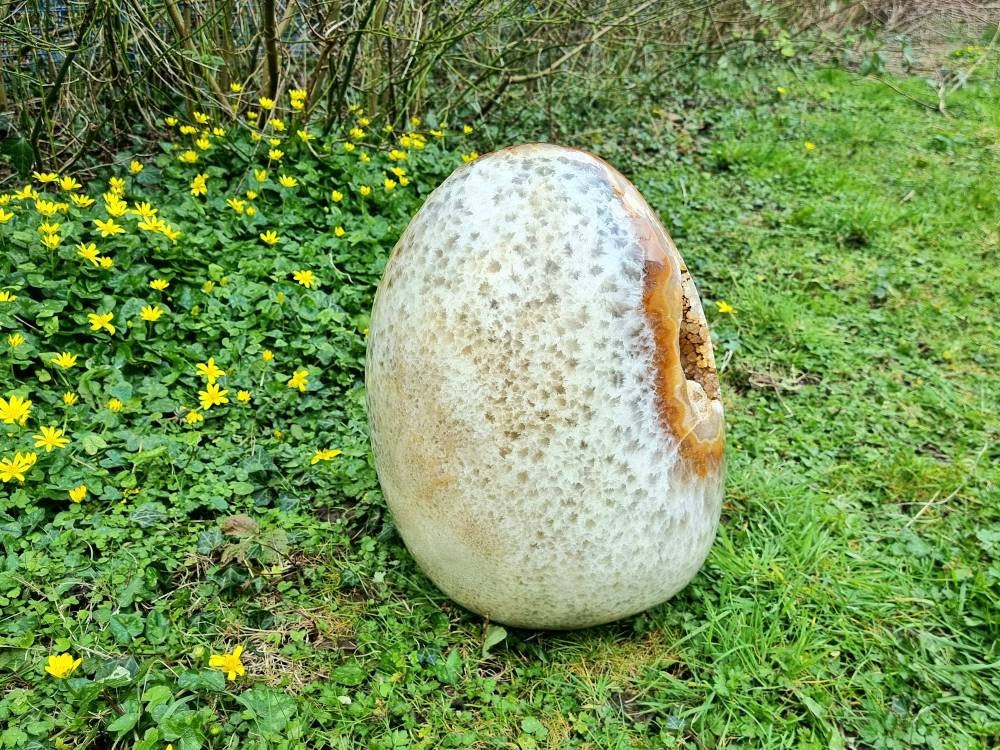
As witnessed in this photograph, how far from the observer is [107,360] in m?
2.90

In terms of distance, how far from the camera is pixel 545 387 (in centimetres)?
193

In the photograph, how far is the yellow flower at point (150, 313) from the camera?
2.95 meters

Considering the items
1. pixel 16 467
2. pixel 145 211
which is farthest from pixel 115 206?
pixel 16 467

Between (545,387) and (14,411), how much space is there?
170 cm

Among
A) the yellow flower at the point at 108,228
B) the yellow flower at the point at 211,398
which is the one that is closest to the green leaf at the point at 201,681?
the yellow flower at the point at 211,398

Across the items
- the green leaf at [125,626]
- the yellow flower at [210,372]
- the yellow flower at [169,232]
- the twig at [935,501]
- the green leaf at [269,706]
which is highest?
the yellow flower at [169,232]

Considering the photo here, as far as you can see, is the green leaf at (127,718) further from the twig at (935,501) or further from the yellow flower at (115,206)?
the twig at (935,501)

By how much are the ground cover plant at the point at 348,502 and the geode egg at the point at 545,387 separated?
0.35 m

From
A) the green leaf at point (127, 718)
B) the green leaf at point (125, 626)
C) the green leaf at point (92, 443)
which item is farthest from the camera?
the green leaf at point (92, 443)

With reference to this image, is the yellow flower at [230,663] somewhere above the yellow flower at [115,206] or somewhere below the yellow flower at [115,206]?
below

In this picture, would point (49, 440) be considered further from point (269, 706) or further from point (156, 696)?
point (269, 706)

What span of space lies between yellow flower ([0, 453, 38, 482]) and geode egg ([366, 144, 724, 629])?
1078mm

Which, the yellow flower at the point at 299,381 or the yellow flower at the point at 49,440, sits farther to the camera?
the yellow flower at the point at 299,381

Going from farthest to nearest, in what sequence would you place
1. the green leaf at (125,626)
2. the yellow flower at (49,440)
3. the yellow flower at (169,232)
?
the yellow flower at (169,232), the yellow flower at (49,440), the green leaf at (125,626)
